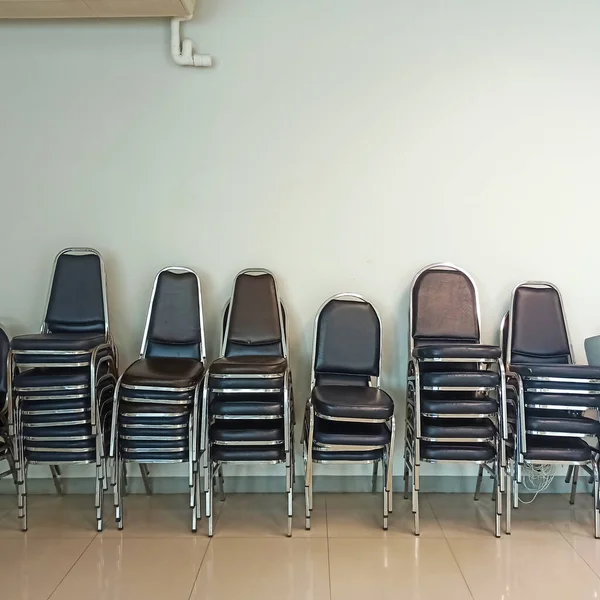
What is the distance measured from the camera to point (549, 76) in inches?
137

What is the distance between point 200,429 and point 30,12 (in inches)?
96.0

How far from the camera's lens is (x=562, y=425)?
301 cm

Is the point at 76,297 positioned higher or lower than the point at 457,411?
higher

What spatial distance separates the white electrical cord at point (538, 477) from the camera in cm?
352

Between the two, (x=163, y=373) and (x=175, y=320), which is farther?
(x=175, y=320)

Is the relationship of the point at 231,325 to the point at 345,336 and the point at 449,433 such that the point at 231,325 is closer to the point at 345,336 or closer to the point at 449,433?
the point at 345,336

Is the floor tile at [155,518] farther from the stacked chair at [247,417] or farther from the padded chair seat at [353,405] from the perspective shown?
the padded chair seat at [353,405]

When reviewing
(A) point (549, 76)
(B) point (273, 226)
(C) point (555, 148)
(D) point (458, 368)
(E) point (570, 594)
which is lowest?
(E) point (570, 594)

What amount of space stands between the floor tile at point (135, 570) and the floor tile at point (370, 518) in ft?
2.32

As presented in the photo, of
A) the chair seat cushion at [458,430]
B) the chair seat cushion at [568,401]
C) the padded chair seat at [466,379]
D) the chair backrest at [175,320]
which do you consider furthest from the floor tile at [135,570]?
the chair seat cushion at [568,401]

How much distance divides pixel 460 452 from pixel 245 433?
3.57ft

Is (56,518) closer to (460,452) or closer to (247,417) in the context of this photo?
(247,417)

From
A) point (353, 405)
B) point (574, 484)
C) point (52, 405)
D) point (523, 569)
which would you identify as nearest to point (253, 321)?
point (353, 405)

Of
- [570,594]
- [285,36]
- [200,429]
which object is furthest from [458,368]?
[285,36]
